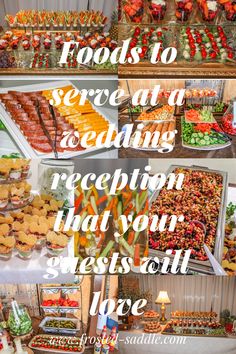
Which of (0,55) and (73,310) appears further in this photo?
(73,310)

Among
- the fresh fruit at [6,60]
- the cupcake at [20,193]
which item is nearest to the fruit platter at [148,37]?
the fresh fruit at [6,60]

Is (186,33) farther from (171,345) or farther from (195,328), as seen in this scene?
(171,345)

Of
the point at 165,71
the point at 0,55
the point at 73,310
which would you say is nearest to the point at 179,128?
the point at 165,71

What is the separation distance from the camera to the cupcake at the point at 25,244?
2.58 meters

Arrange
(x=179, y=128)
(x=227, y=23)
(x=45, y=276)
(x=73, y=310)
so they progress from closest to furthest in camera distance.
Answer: (x=227, y=23), (x=179, y=128), (x=45, y=276), (x=73, y=310)

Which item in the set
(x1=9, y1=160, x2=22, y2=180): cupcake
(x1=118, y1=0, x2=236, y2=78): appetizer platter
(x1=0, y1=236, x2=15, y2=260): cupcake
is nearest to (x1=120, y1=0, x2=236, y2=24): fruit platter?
(x1=118, y1=0, x2=236, y2=78): appetizer platter

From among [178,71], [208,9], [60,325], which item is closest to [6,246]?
[60,325]

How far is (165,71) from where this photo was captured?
7.36ft

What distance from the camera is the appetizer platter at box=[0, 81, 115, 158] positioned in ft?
7.56

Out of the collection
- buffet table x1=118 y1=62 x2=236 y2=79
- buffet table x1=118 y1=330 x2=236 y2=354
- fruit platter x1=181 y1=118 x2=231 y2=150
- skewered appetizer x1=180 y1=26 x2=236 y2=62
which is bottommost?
buffet table x1=118 y1=330 x2=236 y2=354

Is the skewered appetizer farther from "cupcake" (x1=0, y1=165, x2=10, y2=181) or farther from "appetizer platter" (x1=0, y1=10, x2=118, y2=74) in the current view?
"cupcake" (x1=0, y1=165, x2=10, y2=181)

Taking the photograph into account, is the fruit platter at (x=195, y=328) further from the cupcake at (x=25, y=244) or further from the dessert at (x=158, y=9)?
the dessert at (x=158, y=9)

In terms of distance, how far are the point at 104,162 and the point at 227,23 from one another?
867 millimetres

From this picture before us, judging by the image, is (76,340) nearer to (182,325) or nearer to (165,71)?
(182,325)
